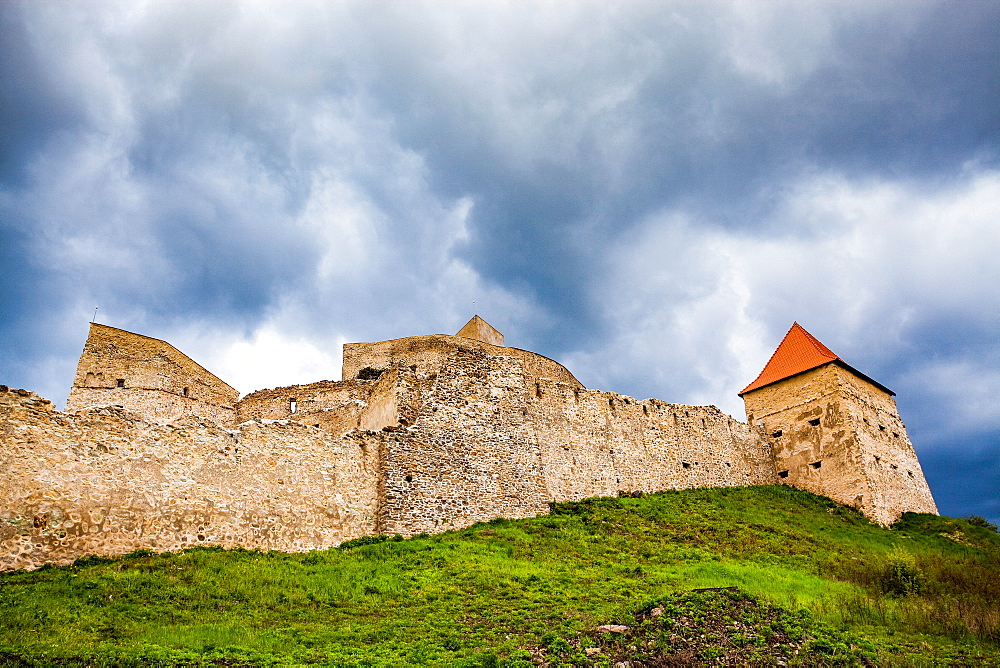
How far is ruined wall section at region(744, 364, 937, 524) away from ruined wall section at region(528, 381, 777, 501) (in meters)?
1.52

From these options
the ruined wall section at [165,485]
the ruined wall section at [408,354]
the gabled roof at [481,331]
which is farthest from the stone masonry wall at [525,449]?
the gabled roof at [481,331]

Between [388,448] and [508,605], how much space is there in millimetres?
6961

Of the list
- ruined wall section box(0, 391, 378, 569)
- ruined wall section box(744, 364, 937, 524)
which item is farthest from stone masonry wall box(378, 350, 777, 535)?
ruined wall section box(744, 364, 937, 524)

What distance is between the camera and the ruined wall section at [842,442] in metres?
26.3

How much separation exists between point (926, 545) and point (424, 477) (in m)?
18.2

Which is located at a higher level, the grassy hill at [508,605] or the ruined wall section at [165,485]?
the ruined wall section at [165,485]

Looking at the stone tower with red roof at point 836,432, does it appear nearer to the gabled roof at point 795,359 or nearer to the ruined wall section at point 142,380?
the gabled roof at point 795,359

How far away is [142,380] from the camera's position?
2791cm

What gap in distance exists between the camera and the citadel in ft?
42.0

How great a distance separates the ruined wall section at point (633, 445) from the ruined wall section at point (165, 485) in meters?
6.90

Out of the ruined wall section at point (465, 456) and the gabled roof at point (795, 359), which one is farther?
the gabled roof at point (795, 359)

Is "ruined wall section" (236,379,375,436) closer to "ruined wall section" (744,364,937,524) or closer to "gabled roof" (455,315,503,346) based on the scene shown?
"gabled roof" (455,315,503,346)

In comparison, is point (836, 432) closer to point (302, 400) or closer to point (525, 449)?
point (525, 449)

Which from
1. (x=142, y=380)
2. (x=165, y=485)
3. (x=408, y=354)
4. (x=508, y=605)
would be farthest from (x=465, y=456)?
(x=142, y=380)
